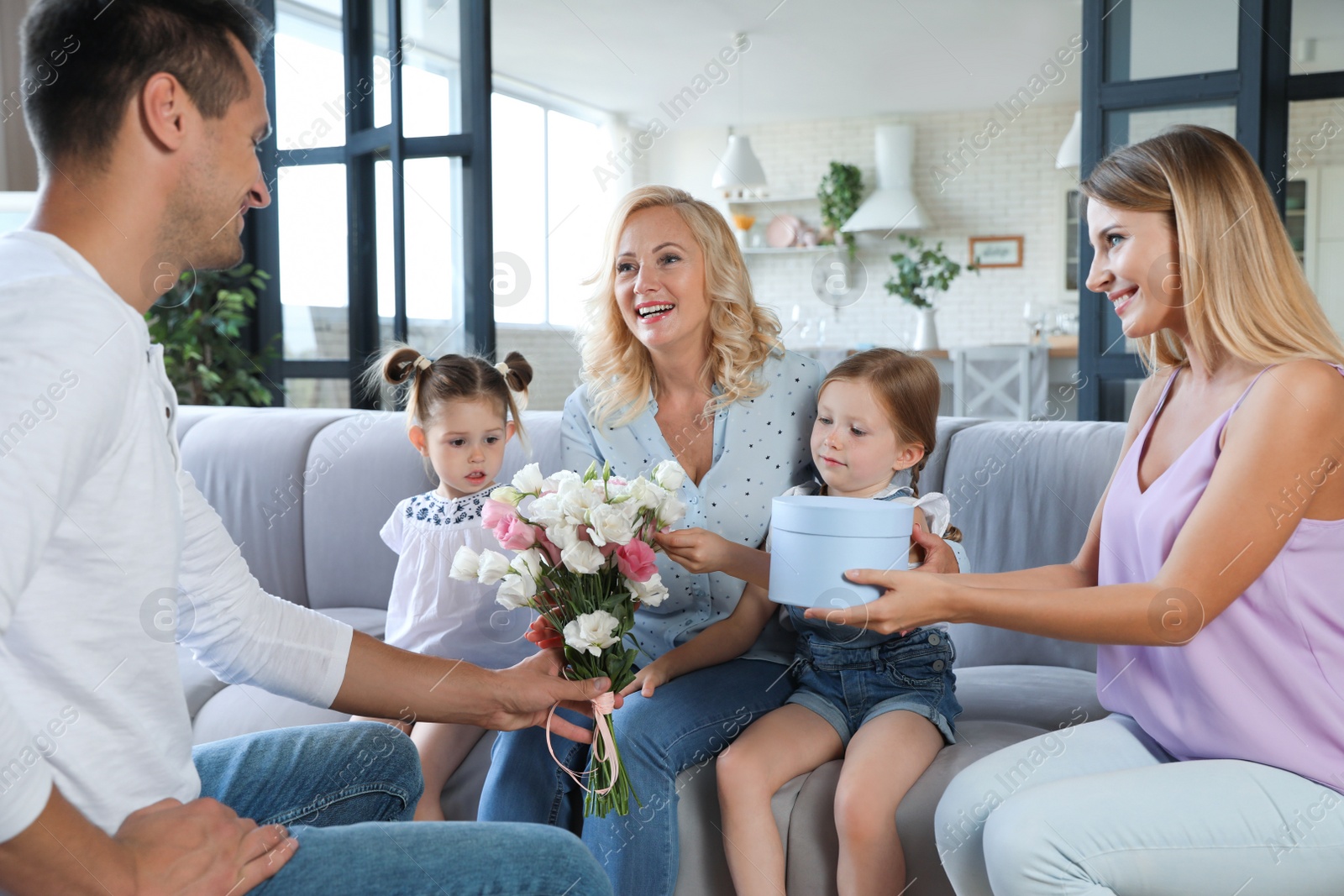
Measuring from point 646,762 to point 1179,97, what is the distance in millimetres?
3299

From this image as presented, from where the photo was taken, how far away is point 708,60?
7.94m

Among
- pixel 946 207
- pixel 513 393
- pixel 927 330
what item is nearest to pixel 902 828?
pixel 513 393

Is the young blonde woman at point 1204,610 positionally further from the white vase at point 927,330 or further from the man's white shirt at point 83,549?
the white vase at point 927,330

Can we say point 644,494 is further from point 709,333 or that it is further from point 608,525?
point 709,333

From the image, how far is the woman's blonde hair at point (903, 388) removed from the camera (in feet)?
5.69

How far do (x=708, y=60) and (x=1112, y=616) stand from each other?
7.36 m

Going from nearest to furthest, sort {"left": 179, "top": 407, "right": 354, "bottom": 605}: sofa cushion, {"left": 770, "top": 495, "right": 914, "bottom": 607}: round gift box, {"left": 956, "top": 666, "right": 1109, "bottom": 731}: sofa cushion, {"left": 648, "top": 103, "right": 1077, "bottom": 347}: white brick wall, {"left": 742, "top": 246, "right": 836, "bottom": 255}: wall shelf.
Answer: {"left": 770, "top": 495, "right": 914, "bottom": 607}: round gift box, {"left": 956, "top": 666, "right": 1109, "bottom": 731}: sofa cushion, {"left": 179, "top": 407, "right": 354, "bottom": 605}: sofa cushion, {"left": 648, "top": 103, "right": 1077, "bottom": 347}: white brick wall, {"left": 742, "top": 246, "right": 836, "bottom": 255}: wall shelf

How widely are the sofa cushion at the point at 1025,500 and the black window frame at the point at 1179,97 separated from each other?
1411 mm

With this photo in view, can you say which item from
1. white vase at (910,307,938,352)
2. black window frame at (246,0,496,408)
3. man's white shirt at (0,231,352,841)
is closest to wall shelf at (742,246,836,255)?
white vase at (910,307,938,352)

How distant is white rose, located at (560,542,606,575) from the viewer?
1.39 metres

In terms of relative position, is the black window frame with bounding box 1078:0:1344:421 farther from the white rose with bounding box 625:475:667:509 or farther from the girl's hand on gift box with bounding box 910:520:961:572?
the white rose with bounding box 625:475:667:509

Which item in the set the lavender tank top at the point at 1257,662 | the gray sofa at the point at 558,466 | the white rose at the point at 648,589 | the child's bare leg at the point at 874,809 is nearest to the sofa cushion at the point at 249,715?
the gray sofa at the point at 558,466

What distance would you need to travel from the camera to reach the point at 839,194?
9.73m

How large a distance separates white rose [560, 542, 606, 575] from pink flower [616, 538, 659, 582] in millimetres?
36
